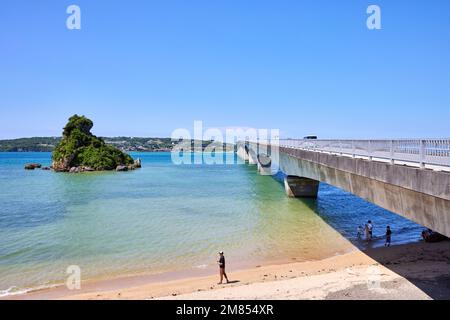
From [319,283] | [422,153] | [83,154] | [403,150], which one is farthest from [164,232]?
[83,154]

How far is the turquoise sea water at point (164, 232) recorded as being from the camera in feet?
55.3

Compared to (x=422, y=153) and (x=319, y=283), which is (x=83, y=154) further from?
(x=422, y=153)

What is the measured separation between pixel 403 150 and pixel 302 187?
23889mm

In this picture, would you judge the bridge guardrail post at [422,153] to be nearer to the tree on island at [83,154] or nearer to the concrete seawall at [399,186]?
the concrete seawall at [399,186]

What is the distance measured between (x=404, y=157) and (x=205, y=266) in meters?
9.43

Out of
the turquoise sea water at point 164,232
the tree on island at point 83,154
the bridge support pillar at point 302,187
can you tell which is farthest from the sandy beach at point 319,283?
the tree on island at point 83,154

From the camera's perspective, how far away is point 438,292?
443 inches

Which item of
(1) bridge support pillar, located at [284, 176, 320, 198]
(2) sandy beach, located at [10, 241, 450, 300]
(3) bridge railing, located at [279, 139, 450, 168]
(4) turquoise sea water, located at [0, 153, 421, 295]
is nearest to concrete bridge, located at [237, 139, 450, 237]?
(3) bridge railing, located at [279, 139, 450, 168]

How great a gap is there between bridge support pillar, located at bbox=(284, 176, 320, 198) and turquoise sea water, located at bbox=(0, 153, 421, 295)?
1.15 metres

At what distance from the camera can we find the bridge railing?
32.4 feet

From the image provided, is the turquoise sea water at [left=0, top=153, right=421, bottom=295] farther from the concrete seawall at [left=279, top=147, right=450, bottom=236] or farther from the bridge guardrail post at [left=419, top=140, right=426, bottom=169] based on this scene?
the bridge guardrail post at [left=419, top=140, right=426, bottom=169]

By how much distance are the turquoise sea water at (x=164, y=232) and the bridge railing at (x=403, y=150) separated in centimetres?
542
